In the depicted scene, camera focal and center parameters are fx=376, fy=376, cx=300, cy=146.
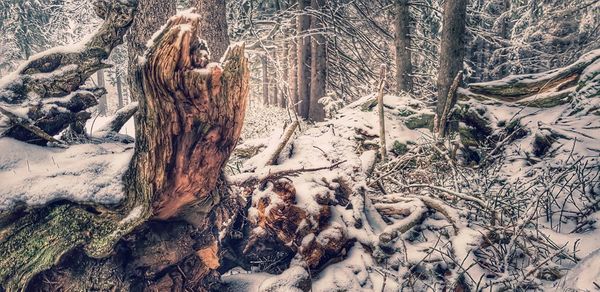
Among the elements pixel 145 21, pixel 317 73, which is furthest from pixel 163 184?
pixel 317 73

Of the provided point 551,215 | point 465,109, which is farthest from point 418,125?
point 551,215

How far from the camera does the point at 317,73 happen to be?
38.0 feet

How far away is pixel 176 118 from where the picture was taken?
106 inches

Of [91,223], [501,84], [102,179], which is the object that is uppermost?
[501,84]

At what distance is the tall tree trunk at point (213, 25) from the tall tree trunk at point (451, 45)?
4130 millimetres

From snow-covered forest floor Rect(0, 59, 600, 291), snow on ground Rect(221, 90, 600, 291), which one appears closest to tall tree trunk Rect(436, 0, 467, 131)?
snow on ground Rect(221, 90, 600, 291)

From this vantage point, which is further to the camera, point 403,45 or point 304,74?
point 304,74

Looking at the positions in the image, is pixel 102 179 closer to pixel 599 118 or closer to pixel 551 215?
pixel 551 215

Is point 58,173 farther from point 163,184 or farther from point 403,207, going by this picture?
point 403,207

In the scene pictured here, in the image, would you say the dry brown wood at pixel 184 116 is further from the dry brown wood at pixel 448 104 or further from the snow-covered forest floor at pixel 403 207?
the dry brown wood at pixel 448 104

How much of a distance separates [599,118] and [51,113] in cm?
571

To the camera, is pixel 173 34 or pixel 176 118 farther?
pixel 176 118

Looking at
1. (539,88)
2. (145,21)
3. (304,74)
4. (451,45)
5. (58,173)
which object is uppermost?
(145,21)

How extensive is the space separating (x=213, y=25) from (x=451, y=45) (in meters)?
4.43
